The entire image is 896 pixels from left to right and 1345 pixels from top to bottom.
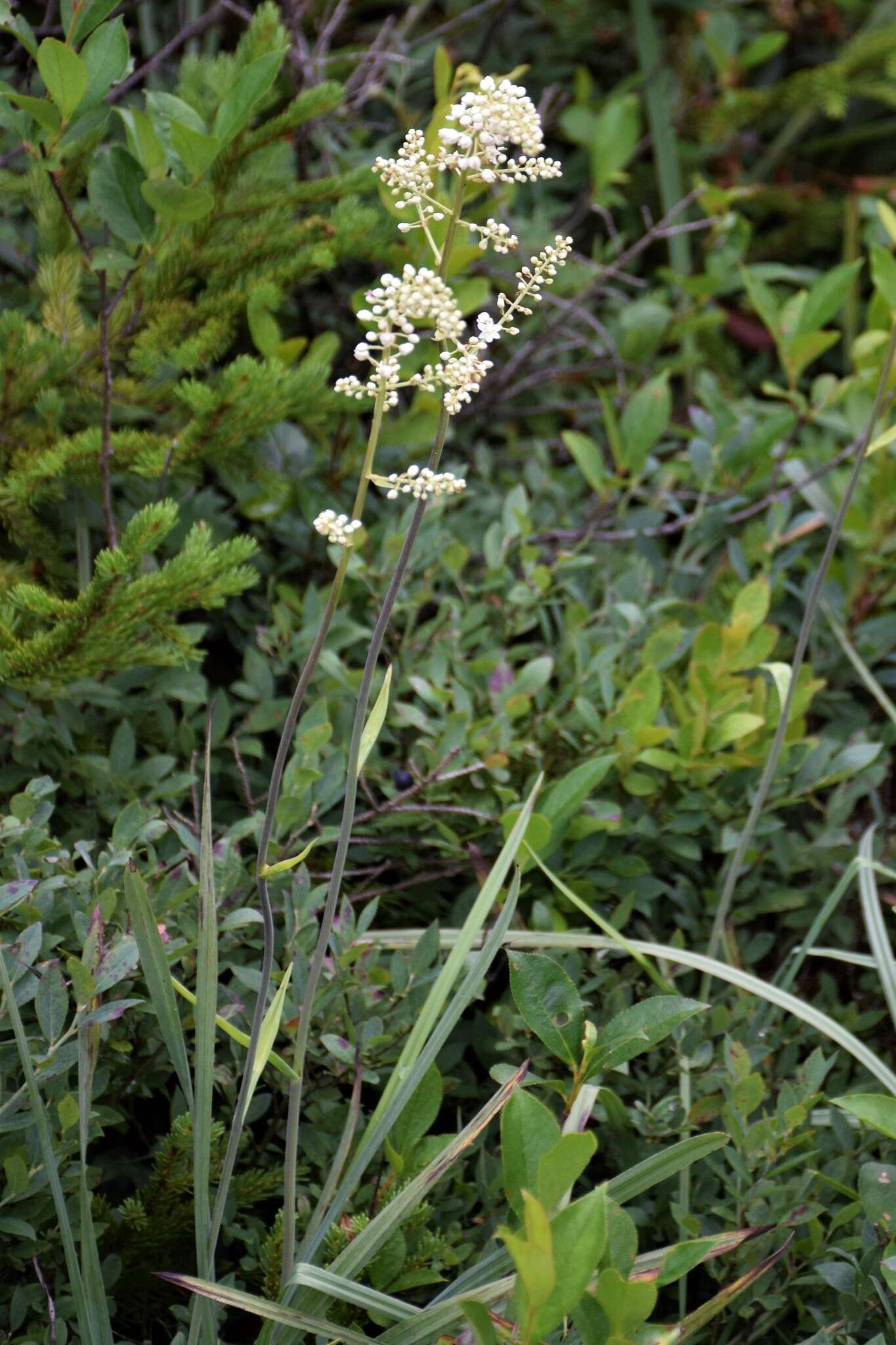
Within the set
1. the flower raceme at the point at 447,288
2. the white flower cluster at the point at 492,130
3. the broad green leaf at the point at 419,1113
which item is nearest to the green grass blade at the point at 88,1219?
the broad green leaf at the point at 419,1113

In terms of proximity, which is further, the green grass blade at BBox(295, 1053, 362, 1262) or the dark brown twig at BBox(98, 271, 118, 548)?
the dark brown twig at BBox(98, 271, 118, 548)

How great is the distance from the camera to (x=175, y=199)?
1.10 m

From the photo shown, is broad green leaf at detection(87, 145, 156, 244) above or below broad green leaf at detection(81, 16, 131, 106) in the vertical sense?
below

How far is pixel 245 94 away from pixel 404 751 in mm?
762

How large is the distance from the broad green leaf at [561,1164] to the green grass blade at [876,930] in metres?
0.54

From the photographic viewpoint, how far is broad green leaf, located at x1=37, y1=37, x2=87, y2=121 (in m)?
0.99

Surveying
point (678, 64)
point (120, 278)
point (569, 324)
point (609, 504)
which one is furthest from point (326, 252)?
point (678, 64)

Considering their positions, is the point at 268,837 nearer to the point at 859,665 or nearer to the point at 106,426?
the point at 106,426

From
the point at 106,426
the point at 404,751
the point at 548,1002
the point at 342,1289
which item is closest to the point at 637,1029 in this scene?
the point at 548,1002

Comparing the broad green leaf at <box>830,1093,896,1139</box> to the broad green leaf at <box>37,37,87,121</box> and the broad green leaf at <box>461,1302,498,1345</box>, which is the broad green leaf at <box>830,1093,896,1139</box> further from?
the broad green leaf at <box>37,37,87,121</box>

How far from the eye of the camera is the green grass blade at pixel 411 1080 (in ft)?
3.02

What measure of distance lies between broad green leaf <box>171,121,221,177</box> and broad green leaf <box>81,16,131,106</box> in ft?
0.22

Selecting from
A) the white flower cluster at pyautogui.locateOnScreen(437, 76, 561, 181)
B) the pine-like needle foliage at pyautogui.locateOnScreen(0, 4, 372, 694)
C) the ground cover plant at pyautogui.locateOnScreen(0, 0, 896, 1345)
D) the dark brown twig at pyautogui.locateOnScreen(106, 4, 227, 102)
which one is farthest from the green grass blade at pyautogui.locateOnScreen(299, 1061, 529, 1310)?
the dark brown twig at pyautogui.locateOnScreen(106, 4, 227, 102)

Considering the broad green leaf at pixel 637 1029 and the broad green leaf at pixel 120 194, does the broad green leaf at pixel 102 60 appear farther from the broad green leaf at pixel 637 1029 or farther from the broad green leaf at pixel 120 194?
the broad green leaf at pixel 637 1029
